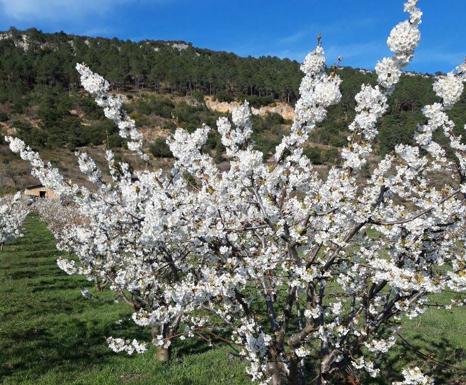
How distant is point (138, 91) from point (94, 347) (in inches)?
4456

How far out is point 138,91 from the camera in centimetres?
11744

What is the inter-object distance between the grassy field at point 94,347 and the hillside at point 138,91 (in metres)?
49.6

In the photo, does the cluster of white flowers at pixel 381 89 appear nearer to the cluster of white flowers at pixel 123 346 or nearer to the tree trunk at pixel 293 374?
the tree trunk at pixel 293 374

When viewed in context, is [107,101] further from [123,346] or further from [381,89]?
[123,346]

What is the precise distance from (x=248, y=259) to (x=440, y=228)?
2.65m

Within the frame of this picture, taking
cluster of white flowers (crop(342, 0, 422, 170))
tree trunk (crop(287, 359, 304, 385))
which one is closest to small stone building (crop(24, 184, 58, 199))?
tree trunk (crop(287, 359, 304, 385))

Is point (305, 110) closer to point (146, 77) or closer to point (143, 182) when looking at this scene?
point (143, 182)

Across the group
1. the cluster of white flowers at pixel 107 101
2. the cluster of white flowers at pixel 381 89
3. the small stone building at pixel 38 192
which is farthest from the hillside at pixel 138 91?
the cluster of white flowers at pixel 381 89

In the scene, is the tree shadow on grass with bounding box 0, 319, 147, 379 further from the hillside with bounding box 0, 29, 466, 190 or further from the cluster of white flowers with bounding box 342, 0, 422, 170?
the hillside with bounding box 0, 29, 466, 190

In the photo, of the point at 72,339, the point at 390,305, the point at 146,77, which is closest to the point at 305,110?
the point at 390,305

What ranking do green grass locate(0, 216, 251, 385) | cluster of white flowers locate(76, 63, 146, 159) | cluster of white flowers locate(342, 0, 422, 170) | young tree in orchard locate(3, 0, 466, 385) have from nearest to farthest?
cluster of white flowers locate(342, 0, 422, 170) → young tree in orchard locate(3, 0, 466, 385) → cluster of white flowers locate(76, 63, 146, 159) → green grass locate(0, 216, 251, 385)

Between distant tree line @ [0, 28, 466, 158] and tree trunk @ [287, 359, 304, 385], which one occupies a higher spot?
distant tree line @ [0, 28, 466, 158]

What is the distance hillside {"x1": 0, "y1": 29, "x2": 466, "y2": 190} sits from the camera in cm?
8056

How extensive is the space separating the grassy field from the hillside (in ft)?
163
